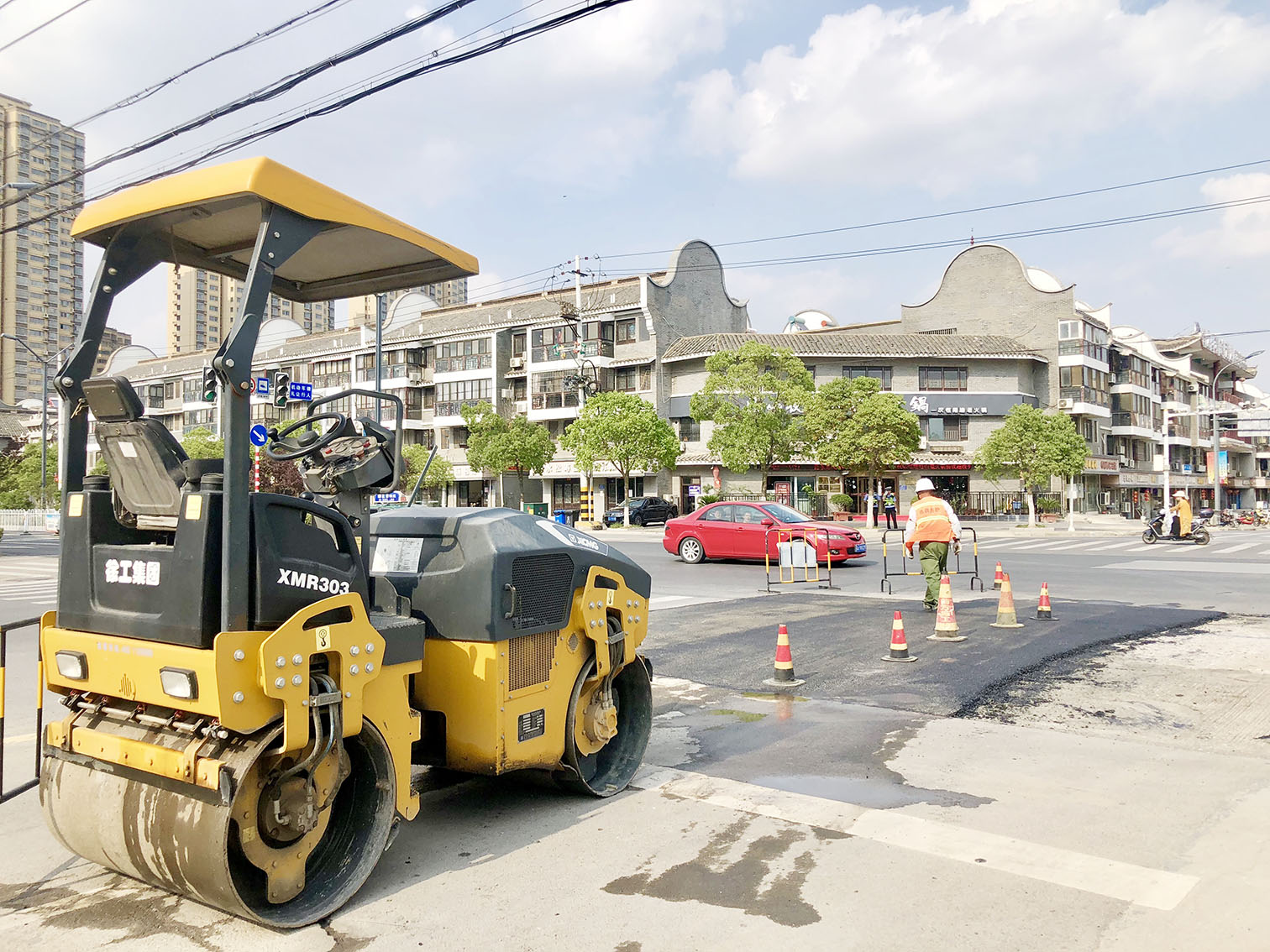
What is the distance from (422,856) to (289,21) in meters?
8.51

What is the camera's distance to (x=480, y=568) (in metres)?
4.55

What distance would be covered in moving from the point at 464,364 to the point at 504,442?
12259 millimetres

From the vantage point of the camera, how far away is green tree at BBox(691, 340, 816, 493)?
1655 inches

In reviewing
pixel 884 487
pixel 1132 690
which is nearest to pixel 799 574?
pixel 1132 690

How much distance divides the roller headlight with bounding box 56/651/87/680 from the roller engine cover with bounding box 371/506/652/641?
4.62ft

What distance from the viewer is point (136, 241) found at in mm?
4324

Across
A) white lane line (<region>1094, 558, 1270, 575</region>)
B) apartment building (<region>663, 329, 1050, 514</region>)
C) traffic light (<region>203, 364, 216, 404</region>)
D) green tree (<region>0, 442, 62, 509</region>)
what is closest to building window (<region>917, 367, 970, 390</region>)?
apartment building (<region>663, 329, 1050, 514</region>)

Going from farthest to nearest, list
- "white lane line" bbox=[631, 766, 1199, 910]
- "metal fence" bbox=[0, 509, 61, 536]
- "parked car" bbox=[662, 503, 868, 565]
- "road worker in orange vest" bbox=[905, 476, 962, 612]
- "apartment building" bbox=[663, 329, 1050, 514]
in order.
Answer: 1. "apartment building" bbox=[663, 329, 1050, 514]
2. "metal fence" bbox=[0, 509, 61, 536]
3. "parked car" bbox=[662, 503, 868, 565]
4. "road worker in orange vest" bbox=[905, 476, 962, 612]
5. "white lane line" bbox=[631, 766, 1199, 910]

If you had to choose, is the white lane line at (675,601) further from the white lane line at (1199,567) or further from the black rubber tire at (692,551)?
the white lane line at (1199,567)

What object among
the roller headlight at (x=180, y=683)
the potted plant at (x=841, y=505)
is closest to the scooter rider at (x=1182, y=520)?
the potted plant at (x=841, y=505)

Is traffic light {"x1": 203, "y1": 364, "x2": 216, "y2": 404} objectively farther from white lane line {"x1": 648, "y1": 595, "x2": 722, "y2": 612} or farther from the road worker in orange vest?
white lane line {"x1": 648, "y1": 595, "x2": 722, "y2": 612}

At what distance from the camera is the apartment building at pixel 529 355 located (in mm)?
53500

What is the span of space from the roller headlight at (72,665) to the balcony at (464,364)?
5559 cm

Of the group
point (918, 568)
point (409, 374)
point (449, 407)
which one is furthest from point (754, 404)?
point (409, 374)
